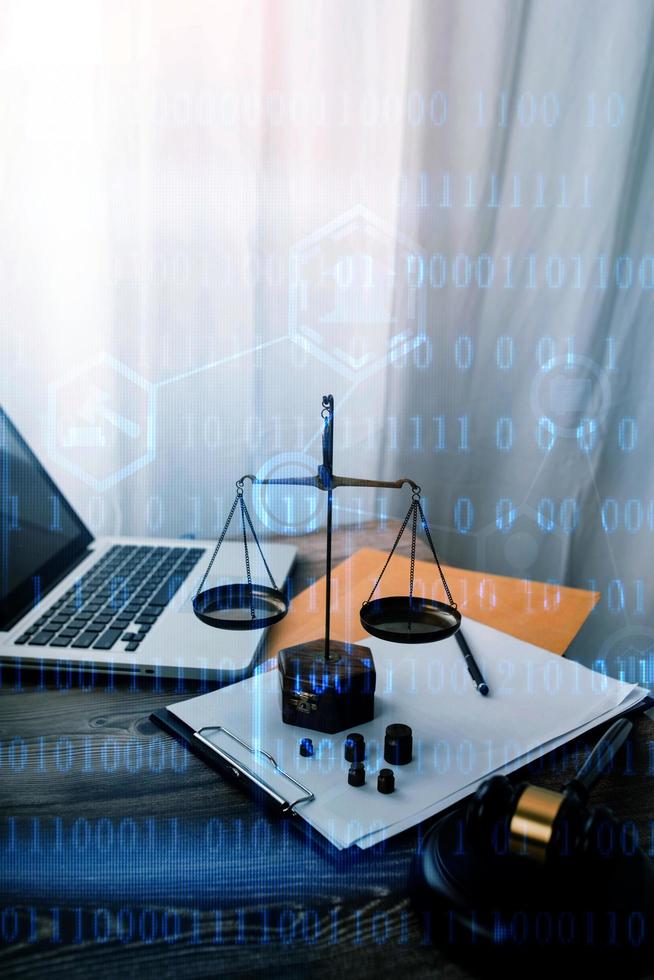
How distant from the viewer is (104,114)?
146 centimetres

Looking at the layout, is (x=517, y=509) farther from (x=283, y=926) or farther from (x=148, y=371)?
(x=283, y=926)

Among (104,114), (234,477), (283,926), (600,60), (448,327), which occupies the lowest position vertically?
(283,926)

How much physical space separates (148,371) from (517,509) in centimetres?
81

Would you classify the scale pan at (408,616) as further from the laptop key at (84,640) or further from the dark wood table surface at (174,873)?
the laptop key at (84,640)

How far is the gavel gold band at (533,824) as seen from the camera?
48 centimetres

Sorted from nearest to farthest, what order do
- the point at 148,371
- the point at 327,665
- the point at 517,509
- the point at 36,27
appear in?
1. the point at 327,665
2. the point at 36,27
3. the point at 148,371
4. the point at 517,509

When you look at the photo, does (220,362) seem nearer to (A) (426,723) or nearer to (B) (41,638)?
→ (B) (41,638)

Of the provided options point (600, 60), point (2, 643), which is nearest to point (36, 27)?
point (600, 60)

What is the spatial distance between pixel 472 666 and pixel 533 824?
1.02 feet

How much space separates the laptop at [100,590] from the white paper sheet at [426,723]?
0.27 ft
